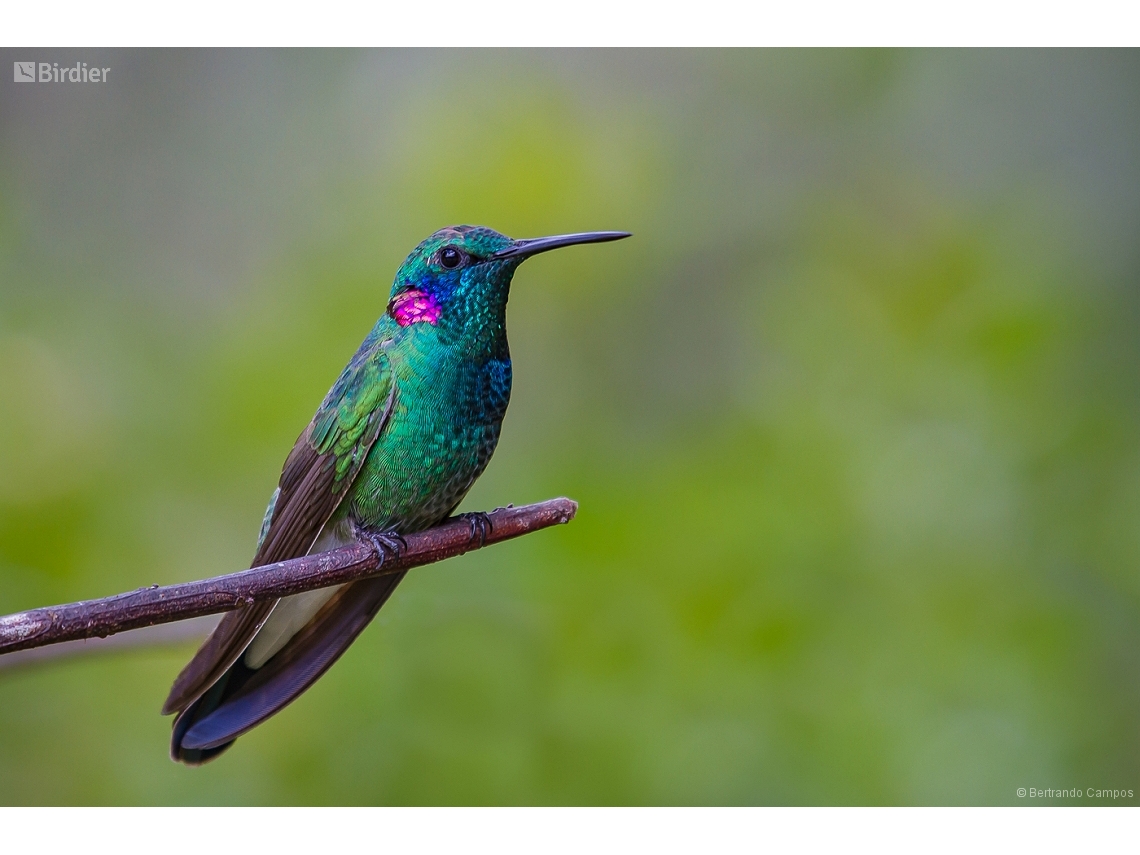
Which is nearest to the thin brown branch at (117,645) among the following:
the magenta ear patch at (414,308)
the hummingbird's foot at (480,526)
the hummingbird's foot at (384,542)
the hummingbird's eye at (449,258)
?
the hummingbird's foot at (384,542)

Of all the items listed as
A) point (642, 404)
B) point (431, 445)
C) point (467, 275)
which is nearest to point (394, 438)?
point (431, 445)

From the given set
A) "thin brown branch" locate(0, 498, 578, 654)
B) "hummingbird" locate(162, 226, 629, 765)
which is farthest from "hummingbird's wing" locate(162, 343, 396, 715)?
"thin brown branch" locate(0, 498, 578, 654)

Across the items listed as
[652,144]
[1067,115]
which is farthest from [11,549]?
[1067,115]

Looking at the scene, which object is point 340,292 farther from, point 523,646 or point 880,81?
point 880,81

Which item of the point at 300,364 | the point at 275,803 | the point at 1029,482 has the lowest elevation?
the point at 275,803

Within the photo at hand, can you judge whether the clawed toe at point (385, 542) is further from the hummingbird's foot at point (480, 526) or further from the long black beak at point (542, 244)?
the long black beak at point (542, 244)

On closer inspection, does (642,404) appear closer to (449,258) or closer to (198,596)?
(449,258)

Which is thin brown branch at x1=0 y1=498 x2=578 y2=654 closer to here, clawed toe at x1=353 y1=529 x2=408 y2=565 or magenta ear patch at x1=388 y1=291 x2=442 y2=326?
clawed toe at x1=353 y1=529 x2=408 y2=565
